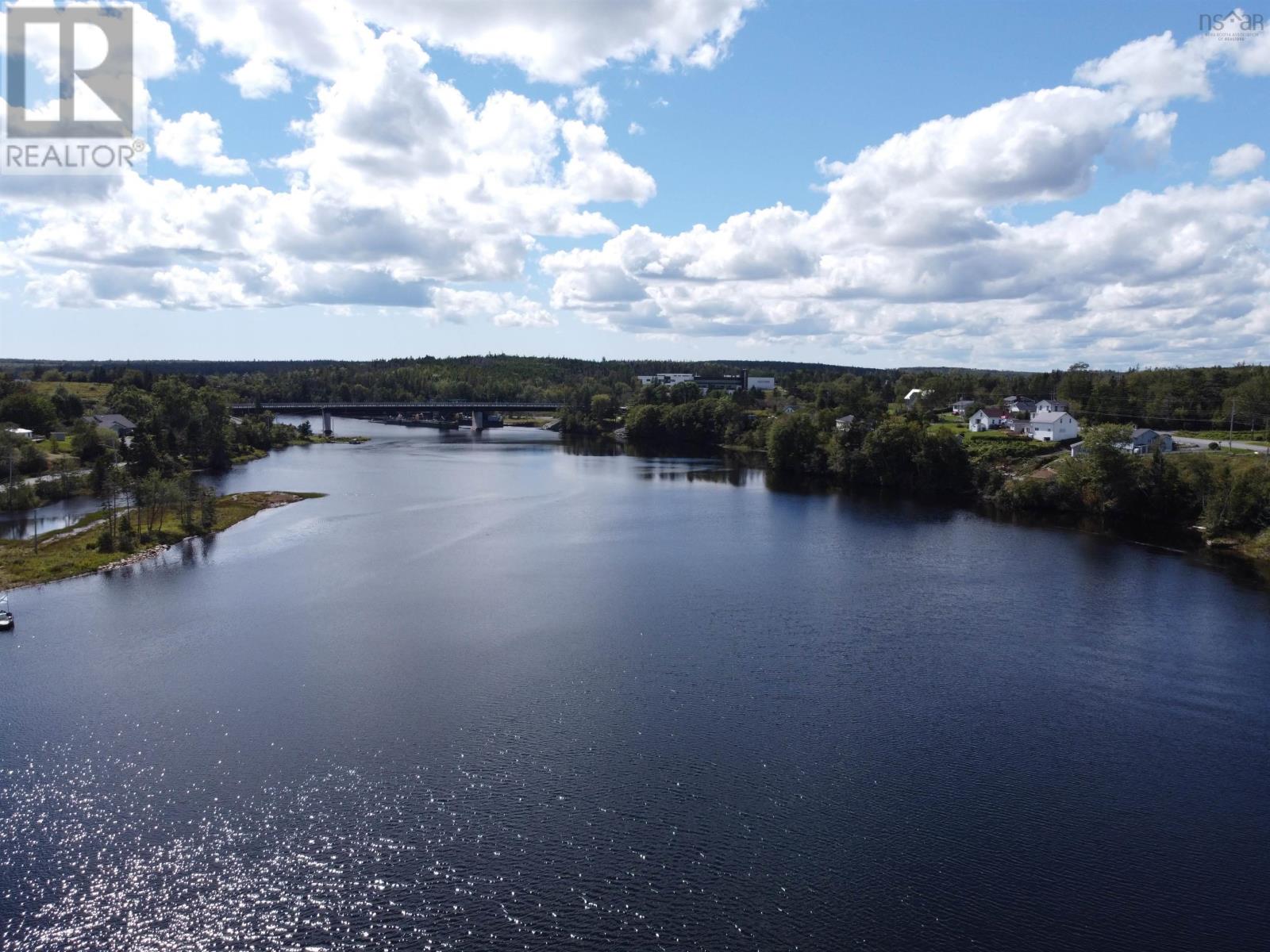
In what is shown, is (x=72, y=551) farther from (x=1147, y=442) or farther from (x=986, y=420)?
(x=986, y=420)

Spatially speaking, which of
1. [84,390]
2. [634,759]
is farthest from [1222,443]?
[84,390]

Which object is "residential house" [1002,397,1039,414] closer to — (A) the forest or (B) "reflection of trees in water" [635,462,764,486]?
(A) the forest

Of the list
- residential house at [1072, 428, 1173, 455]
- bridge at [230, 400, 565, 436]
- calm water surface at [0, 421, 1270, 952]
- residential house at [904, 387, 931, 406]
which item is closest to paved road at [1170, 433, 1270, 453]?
residential house at [1072, 428, 1173, 455]

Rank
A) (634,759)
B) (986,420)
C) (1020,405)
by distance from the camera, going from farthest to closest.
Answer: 1. (1020,405)
2. (986,420)
3. (634,759)

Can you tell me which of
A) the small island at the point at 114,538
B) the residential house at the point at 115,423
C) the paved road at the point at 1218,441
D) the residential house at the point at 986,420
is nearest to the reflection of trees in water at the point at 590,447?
the residential house at the point at 986,420

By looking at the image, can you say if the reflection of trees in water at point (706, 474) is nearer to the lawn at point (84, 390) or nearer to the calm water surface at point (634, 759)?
the calm water surface at point (634, 759)
